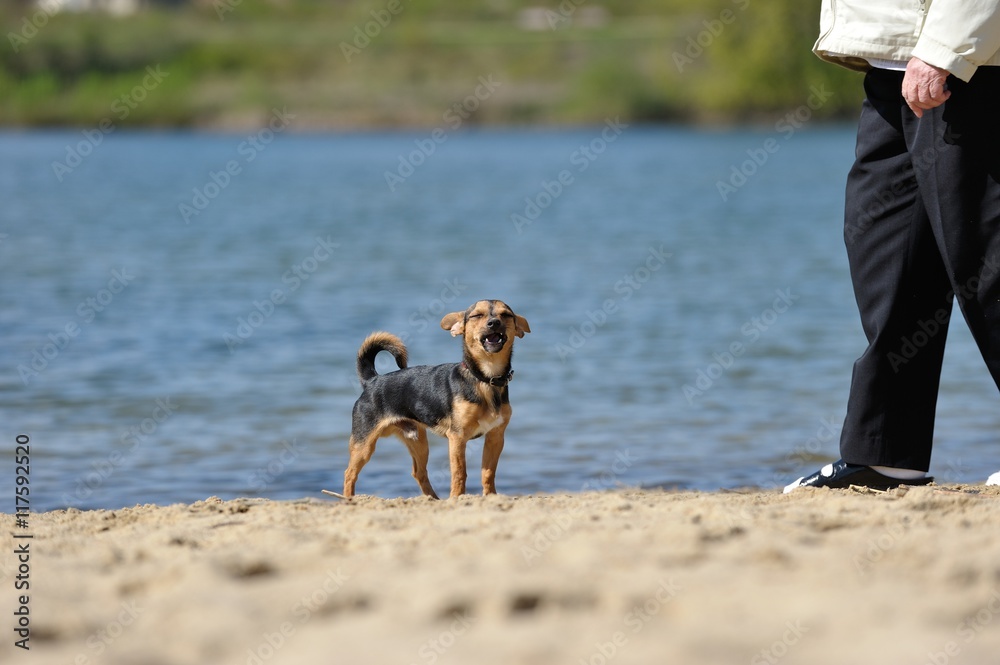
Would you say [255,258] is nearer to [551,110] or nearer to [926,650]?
[926,650]

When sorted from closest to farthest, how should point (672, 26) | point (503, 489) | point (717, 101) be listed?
point (503, 489) < point (717, 101) < point (672, 26)

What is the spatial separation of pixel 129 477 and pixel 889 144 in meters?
4.25

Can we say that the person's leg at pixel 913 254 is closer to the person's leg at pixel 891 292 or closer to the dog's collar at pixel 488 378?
the person's leg at pixel 891 292

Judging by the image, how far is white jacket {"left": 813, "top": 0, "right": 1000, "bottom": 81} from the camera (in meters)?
4.22

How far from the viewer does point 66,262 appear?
16531mm

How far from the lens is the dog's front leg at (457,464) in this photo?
17.4 feet

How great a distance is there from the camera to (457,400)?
532cm

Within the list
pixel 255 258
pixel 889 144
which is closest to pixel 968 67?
pixel 889 144

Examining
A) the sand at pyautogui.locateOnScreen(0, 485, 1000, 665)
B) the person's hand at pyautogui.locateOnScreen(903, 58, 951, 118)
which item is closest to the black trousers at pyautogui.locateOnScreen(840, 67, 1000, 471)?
the person's hand at pyautogui.locateOnScreen(903, 58, 951, 118)

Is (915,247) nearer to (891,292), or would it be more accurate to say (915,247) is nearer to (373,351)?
(891,292)

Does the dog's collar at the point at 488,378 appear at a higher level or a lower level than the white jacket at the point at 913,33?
lower

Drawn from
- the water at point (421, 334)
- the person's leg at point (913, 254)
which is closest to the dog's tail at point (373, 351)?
the water at point (421, 334)

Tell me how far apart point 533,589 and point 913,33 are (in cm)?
251

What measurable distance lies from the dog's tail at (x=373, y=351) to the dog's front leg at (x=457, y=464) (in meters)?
0.66
